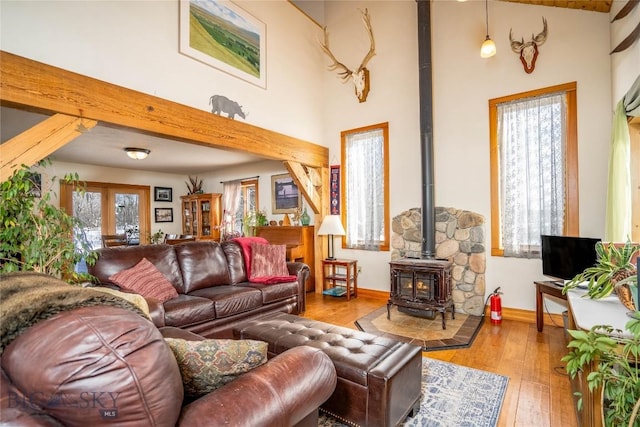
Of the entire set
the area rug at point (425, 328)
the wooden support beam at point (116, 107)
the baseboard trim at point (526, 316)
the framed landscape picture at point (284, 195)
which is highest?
the wooden support beam at point (116, 107)

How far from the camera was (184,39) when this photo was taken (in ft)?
10.4

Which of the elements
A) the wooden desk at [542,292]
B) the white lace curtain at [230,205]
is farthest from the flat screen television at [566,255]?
the white lace curtain at [230,205]

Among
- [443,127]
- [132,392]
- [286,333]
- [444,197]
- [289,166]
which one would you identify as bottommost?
[286,333]

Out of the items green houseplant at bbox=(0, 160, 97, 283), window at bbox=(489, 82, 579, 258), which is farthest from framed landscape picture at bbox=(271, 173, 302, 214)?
green houseplant at bbox=(0, 160, 97, 283)

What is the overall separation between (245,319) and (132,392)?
248 centimetres

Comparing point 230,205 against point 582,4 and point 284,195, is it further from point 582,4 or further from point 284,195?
point 582,4

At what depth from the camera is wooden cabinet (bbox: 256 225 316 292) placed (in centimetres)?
493

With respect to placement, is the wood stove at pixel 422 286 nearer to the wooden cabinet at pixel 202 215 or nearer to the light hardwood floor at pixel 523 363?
the light hardwood floor at pixel 523 363

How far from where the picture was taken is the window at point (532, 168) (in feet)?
10.7

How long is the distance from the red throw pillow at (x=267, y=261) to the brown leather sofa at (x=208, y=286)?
13 cm

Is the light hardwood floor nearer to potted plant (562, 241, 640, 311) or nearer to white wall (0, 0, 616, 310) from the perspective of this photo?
white wall (0, 0, 616, 310)

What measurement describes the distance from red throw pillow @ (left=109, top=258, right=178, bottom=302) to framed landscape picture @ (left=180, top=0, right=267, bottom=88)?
7.24 feet

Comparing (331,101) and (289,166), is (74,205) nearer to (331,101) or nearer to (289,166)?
(289,166)

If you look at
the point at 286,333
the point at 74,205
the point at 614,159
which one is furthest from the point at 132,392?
the point at 74,205
